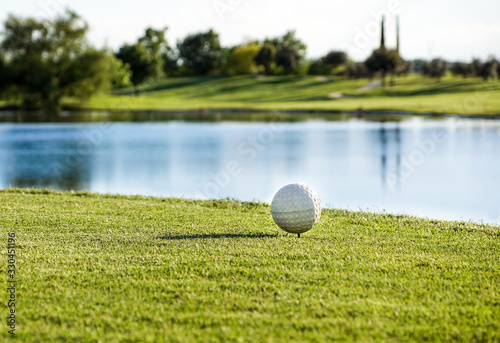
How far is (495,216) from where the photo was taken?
39.3ft

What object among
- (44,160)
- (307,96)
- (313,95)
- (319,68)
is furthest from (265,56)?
(44,160)

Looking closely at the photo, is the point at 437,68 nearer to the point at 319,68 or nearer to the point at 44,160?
the point at 319,68

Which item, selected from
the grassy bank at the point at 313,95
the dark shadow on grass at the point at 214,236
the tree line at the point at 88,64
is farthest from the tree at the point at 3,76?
the dark shadow on grass at the point at 214,236

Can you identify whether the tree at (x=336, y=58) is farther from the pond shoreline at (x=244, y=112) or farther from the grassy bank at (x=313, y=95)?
the pond shoreline at (x=244, y=112)

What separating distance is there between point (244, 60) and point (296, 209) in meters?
105

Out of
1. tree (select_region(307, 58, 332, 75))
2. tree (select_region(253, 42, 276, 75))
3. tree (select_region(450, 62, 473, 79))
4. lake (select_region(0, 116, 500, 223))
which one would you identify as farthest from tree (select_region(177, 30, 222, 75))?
lake (select_region(0, 116, 500, 223))

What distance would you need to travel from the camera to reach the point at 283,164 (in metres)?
21.1

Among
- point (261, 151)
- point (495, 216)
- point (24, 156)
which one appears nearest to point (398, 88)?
point (261, 151)

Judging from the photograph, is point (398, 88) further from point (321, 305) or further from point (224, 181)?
point (321, 305)

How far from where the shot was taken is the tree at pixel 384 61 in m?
76.1

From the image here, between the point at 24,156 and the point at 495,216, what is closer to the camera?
the point at 495,216

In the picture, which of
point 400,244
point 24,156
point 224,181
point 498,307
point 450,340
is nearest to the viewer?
point 450,340

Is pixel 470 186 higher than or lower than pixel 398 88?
lower

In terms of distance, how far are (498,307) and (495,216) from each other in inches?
293
